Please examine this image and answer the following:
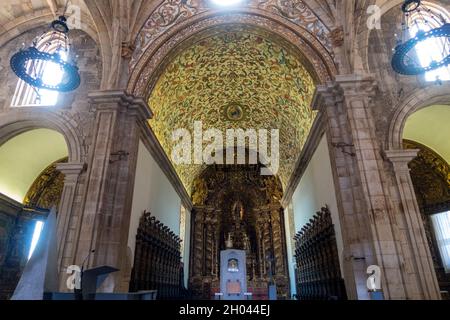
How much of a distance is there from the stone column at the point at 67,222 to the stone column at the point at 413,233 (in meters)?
7.58

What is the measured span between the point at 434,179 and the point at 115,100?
12.4 meters

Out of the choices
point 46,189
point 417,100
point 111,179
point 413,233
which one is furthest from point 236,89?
point 46,189

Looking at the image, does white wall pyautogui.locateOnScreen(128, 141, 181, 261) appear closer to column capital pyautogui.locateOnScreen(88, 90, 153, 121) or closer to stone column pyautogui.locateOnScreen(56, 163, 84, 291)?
column capital pyautogui.locateOnScreen(88, 90, 153, 121)

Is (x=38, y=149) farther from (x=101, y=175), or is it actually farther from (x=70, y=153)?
(x=101, y=175)

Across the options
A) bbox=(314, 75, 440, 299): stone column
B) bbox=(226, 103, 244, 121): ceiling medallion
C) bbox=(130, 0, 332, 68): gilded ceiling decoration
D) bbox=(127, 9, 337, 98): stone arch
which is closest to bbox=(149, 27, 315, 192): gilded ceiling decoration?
bbox=(226, 103, 244, 121): ceiling medallion

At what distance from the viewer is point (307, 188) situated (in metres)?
11.4

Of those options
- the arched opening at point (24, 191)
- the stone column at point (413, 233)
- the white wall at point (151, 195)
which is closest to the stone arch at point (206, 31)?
the white wall at point (151, 195)

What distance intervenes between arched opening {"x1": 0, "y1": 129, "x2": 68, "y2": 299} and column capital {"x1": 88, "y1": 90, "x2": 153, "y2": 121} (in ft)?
11.5

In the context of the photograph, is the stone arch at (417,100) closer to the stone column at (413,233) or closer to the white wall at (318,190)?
the stone column at (413,233)

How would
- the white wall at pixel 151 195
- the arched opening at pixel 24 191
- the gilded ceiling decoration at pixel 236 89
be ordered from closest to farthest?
1. the white wall at pixel 151 195
2. the gilded ceiling decoration at pixel 236 89
3. the arched opening at pixel 24 191

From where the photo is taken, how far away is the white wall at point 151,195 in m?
8.38

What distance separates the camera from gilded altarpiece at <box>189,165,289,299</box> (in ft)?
52.4

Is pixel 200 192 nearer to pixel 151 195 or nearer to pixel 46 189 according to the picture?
pixel 151 195
